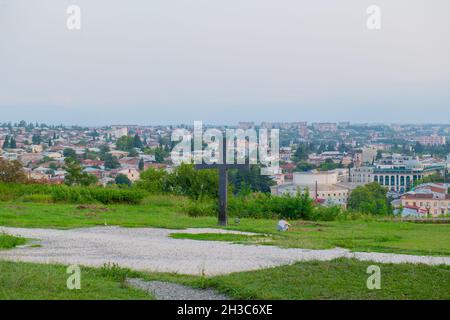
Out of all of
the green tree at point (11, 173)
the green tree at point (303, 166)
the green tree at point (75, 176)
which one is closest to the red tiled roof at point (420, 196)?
the green tree at point (75, 176)

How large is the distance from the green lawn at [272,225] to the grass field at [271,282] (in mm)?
3888

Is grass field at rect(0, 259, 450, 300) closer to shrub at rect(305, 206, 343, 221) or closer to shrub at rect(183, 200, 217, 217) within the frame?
shrub at rect(305, 206, 343, 221)

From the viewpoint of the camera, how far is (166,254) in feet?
46.5

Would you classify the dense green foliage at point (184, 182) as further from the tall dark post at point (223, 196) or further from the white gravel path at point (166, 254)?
the white gravel path at point (166, 254)

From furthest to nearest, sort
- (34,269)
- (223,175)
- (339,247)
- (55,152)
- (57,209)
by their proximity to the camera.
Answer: (55,152), (57,209), (223,175), (339,247), (34,269)

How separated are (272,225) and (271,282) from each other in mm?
9791

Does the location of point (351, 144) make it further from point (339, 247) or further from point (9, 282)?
point (9, 282)

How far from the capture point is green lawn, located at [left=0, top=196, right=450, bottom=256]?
16.0m

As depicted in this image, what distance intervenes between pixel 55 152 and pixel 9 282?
65.2 metres

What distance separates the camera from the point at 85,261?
511 inches

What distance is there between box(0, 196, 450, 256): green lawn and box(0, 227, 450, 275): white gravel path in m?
1.09

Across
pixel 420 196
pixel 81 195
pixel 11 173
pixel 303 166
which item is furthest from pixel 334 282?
pixel 303 166

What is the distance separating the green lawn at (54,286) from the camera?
904 centimetres
